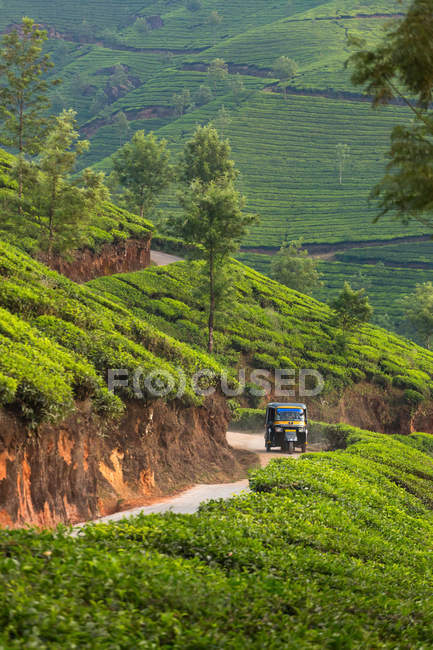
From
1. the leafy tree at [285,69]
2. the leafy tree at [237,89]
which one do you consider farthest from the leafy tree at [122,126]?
the leafy tree at [285,69]

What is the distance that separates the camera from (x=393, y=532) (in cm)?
1523

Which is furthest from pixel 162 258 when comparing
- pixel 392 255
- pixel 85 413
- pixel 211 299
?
pixel 392 255

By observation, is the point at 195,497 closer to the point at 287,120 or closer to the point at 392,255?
the point at 392,255

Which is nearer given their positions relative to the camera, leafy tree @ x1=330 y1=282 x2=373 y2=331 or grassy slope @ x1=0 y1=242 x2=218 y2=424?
grassy slope @ x1=0 y1=242 x2=218 y2=424

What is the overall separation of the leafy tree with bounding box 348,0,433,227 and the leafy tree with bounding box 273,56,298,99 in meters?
151

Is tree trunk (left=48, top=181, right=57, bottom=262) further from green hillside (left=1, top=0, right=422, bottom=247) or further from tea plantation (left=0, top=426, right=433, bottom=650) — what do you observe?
green hillside (left=1, top=0, right=422, bottom=247)

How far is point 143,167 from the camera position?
202 ft

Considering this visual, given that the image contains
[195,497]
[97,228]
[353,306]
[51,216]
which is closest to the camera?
[195,497]

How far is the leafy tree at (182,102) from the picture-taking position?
157500 millimetres

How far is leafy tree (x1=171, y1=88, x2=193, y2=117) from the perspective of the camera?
6201 inches

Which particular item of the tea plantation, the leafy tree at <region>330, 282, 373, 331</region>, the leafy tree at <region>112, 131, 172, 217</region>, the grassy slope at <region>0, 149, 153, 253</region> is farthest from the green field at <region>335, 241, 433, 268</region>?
the tea plantation

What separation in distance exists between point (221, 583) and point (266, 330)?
41539mm

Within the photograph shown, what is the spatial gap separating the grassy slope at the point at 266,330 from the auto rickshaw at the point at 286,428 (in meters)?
10.4

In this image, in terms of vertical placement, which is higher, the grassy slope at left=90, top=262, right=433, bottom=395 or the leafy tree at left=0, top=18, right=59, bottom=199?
the leafy tree at left=0, top=18, right=59, bottom=199
